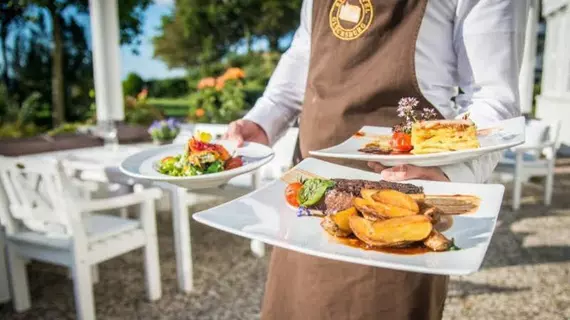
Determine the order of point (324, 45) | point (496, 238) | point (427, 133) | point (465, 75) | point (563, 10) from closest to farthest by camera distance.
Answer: point (427, 133) → point (465, 75) → point (324, 45) → point (496, 238) → point (563, 10)

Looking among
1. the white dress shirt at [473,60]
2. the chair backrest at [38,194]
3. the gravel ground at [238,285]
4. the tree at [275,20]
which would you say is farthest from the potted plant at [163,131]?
the tree at [275,20]

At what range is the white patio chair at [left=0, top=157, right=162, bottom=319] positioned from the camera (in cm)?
262

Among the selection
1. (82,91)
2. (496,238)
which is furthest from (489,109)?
(82,91)

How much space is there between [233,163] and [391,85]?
0.38 m

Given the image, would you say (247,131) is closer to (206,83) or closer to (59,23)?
(206,83)

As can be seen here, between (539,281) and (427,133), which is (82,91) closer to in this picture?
(539,281)

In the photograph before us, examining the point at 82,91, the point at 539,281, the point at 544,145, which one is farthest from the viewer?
the point at 82,91

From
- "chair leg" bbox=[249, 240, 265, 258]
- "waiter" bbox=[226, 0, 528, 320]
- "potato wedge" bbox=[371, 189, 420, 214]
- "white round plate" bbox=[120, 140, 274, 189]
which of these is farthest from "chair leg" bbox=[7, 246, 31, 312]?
"potato wedge" bbox=[371, 189, 420, 214]

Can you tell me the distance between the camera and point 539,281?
11.3ft

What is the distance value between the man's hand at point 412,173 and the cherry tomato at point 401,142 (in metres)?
0.05

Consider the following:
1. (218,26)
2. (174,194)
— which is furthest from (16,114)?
(218,26)

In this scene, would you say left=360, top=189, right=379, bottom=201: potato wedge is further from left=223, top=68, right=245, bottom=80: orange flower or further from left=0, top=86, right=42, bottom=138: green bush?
left=0, top=86, right=42, bottom=138: green bush

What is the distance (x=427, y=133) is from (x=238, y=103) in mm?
4760

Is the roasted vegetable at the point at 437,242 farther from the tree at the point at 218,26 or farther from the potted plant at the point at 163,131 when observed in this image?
the tree at the point at 218,26
